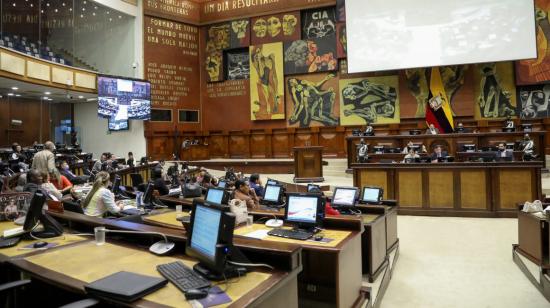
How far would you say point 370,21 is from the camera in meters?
12.4

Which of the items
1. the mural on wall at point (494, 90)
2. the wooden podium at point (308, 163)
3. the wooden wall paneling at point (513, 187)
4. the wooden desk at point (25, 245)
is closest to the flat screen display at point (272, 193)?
the wooden desk at point (25, 245)

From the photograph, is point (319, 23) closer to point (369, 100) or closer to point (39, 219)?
point (369, 100)

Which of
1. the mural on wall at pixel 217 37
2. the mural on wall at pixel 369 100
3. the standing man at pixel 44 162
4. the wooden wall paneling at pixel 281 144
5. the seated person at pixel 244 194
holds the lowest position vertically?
the seated person at pixel 244 194

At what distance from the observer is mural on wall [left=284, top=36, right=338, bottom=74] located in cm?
1384

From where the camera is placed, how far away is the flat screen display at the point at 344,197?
15.4 feet

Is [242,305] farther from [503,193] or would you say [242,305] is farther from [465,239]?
[503,193]

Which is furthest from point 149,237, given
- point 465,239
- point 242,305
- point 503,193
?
point 503,193

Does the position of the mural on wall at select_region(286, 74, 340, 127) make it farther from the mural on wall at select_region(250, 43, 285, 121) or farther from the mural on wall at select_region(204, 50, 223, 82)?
the mural on wall at select_region(204, 50, 223, 82)

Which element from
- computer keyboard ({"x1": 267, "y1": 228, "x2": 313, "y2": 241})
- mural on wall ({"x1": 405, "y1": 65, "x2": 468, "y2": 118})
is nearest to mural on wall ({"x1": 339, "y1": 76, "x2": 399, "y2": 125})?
mural on wall ({"x1": 405, "y1": 65, "x2": 468, "y2": 118})

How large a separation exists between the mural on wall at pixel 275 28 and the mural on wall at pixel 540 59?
290 inches

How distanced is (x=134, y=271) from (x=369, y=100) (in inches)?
479

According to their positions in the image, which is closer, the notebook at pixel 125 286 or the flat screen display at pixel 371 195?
the notebook at pixel 125 286

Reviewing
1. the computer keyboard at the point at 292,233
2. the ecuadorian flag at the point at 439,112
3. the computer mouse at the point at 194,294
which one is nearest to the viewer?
the computer mouse at the point at 194,294

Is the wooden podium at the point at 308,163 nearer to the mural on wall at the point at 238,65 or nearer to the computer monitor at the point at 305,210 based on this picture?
the mural on wall at the point at 238,65
